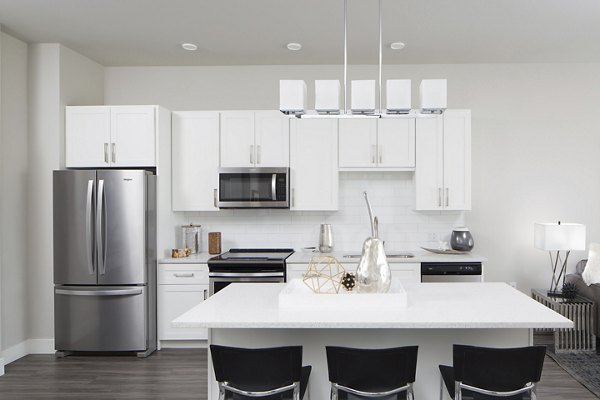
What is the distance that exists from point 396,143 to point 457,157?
0.62 m

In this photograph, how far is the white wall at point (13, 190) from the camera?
4.35 metres

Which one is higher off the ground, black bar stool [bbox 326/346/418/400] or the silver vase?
the silver vase

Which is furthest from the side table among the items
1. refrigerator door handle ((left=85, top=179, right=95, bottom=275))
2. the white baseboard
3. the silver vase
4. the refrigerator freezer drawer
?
the white baseboard

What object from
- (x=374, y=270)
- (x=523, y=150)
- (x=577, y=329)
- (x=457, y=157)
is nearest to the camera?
(x=374, y=270)

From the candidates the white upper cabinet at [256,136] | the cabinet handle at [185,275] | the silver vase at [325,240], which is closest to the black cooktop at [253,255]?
the cabinet handle at [185,275]

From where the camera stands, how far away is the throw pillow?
15.3 feet

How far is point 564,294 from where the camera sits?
4723 mm

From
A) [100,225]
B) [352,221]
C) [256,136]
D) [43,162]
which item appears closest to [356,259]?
[352,221]

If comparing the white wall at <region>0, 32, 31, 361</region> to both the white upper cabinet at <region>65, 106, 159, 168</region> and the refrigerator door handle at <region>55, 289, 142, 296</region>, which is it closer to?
the white upper cabinet at <region>65, 106, 159, 168</region>

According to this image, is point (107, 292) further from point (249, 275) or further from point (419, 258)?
point (419, 258)

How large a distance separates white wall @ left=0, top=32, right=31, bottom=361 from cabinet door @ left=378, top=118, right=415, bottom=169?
341cm

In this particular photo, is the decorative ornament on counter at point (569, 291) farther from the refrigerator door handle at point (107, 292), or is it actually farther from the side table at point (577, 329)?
the refrigerator door handle at point (107, 292)

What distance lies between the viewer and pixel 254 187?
4941 millimetres

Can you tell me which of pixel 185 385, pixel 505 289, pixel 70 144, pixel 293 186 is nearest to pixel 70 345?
pixel 185 385
